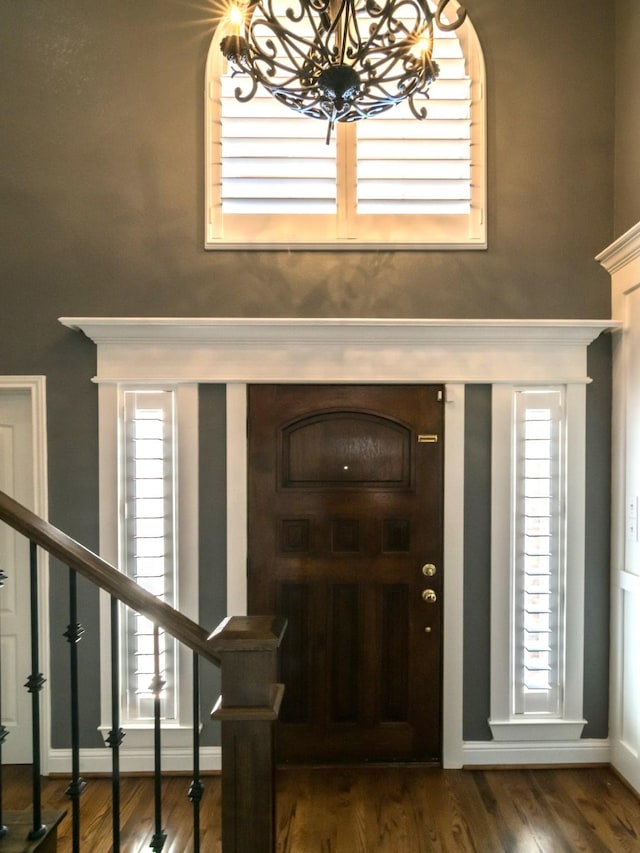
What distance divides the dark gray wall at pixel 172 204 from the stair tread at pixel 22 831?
4.49 ft

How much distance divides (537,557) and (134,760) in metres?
2.43

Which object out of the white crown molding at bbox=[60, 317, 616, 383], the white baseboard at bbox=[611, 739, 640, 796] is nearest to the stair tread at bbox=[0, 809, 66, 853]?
the white crown molding at bbox=[60, 317, 616, 383]

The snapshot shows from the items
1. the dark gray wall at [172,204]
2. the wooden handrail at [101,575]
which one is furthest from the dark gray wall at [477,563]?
the wooden handrail at [101,575]

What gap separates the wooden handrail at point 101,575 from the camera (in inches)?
57.3

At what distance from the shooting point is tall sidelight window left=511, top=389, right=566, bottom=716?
2.97 meters

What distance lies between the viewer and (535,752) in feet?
9.73

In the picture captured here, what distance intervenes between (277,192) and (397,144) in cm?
71

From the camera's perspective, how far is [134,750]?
2.91m

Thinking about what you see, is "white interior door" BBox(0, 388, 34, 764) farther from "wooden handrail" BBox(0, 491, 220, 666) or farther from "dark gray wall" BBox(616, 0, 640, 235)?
"dark gray wall" BBox(616, 0, 640, 235)

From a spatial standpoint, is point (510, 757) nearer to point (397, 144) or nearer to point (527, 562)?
point (527, 562)

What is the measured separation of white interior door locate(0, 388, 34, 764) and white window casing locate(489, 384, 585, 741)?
255 centimetres

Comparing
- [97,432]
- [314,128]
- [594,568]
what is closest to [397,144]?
[314,128]

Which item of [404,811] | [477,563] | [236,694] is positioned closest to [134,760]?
[404,811]

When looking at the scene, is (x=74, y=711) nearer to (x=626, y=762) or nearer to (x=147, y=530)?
(x=147, y=530)
